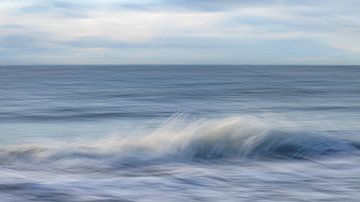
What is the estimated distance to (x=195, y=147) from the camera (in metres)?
10.7

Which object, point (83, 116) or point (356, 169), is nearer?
point (356, 169)

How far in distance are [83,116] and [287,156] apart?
849cm

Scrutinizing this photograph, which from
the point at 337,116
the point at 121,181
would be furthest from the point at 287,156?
the point at 337,116

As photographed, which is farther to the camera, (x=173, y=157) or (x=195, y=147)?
(x=195, y=147)

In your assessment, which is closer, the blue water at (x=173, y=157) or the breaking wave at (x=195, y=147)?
the blue water at (x=173, y=157)

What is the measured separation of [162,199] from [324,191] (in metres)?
1.80

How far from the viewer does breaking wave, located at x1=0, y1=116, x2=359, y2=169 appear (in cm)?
969

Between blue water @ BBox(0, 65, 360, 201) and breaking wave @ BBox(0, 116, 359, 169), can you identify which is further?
breaking wave @ BBox(0, 116, 359, 169)

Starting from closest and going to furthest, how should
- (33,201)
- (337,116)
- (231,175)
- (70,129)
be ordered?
(33,201), (231,175), (70,129), (337,116)

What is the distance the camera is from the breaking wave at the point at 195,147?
969cm

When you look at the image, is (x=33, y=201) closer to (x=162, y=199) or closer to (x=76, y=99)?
(x=162, y=199)

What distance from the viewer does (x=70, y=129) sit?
1475cm

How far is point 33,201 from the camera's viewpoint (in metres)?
6.71

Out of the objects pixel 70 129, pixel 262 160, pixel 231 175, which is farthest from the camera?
pixel 70 129
